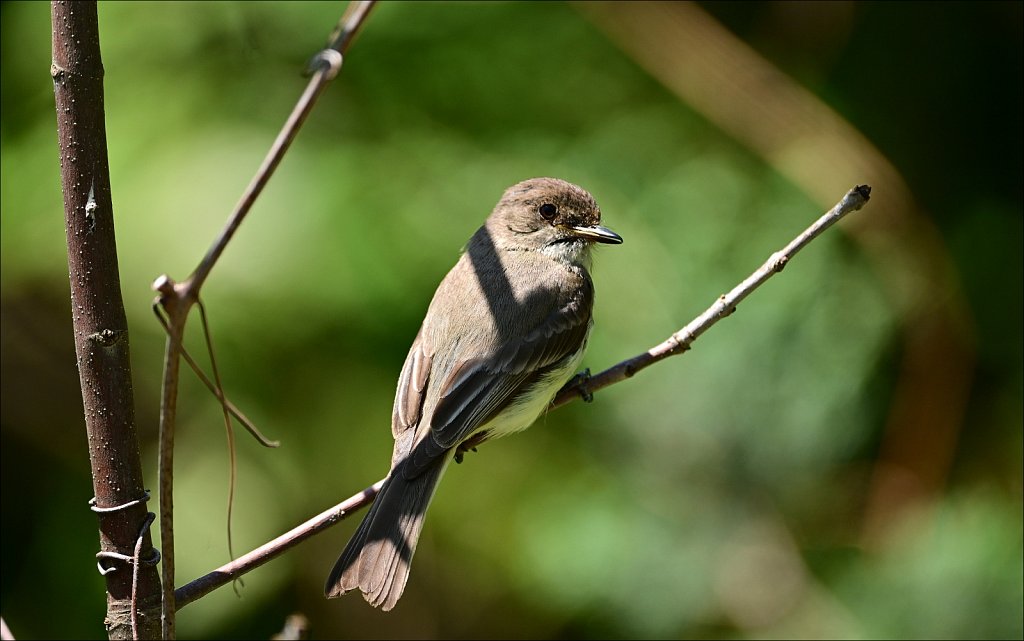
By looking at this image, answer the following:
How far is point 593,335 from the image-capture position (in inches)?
162

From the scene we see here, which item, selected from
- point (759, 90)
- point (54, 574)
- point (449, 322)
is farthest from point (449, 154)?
point (54, 574)

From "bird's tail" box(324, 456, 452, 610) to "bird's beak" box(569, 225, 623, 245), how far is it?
3.63 ft

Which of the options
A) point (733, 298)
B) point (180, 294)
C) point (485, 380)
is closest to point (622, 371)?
point (733, 298)

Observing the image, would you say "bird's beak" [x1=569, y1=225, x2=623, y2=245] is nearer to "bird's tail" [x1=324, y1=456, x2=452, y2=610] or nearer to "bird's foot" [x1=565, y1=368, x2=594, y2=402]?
"bird's foot" [x1=565, y1=368, x2=594, y2=402]

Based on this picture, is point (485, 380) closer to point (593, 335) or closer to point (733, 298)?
point (593, 335)

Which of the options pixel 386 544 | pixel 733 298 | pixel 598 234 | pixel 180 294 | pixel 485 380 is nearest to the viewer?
pixel 180 294

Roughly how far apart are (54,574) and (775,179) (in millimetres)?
3149

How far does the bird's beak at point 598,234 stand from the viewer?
12.0 feet

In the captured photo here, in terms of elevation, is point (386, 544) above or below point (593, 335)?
below

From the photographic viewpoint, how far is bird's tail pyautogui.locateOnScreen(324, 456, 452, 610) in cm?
255

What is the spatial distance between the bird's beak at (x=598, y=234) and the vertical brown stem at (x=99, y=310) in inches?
88.2

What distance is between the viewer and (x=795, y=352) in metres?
3.94

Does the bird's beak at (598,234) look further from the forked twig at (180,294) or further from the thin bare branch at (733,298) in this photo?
the forked twig at (180,294)

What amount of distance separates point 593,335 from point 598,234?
54cm
